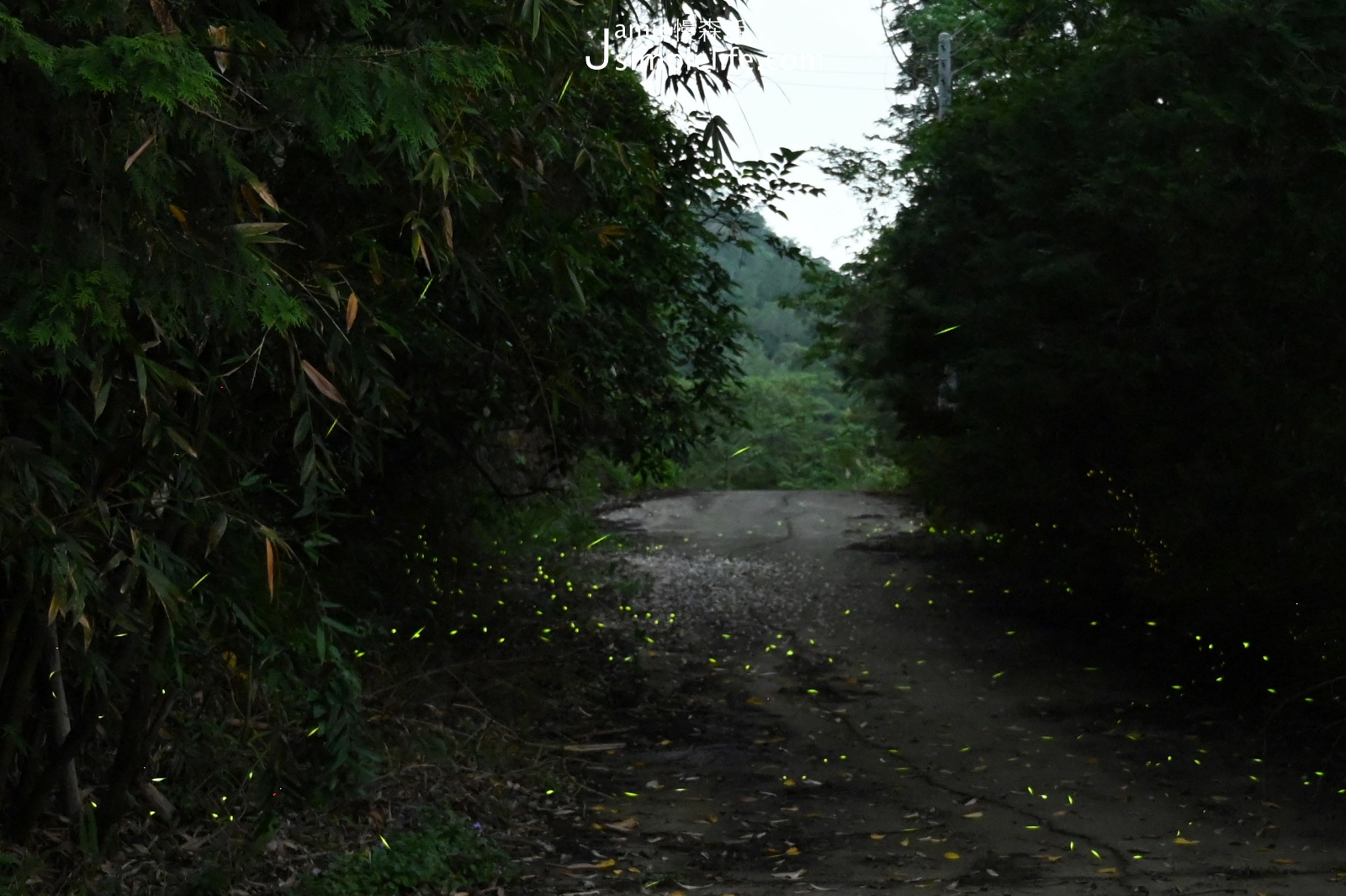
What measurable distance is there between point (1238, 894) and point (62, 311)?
4.81 meters

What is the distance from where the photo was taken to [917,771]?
308 inches

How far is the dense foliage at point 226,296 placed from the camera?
11.3ft

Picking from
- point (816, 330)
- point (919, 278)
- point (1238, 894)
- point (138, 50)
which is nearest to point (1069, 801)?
point (1238, 894)

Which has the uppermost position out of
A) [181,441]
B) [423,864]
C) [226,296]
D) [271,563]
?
[226,296]

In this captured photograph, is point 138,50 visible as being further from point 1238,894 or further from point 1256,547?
point 1256,547

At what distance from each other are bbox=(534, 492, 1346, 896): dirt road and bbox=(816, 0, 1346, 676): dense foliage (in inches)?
34.5

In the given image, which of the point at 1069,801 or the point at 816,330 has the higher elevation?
the point at 816,330

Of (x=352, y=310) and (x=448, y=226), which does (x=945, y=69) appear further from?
(x=352, y=310)

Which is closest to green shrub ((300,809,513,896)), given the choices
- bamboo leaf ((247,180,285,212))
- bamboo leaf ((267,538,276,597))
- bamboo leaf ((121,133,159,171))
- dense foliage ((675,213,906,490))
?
bamboo leaf ((267,538,276,597))

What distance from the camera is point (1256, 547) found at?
7.86 metres

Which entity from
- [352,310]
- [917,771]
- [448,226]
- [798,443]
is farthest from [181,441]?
[798,443]

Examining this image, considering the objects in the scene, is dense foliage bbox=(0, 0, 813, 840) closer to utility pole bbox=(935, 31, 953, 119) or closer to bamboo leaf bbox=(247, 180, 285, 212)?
bamboo leaf bbox=(247, 180, 285, 212)

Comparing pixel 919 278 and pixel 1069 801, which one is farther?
pixel 919 278

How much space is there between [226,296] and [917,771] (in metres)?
5.48
